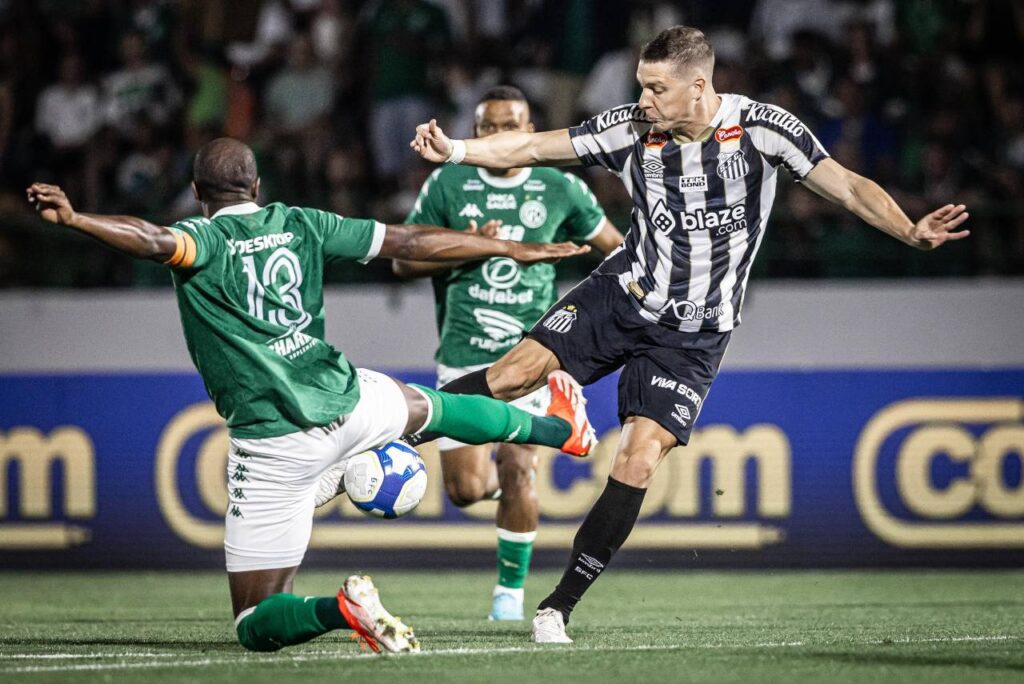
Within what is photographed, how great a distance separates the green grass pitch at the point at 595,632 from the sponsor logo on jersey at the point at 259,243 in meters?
1.54

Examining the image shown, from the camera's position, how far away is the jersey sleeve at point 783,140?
6.43 metres

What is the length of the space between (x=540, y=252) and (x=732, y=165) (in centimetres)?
94

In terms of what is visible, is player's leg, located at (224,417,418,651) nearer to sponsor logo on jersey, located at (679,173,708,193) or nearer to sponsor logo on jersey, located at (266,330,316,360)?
sponsor logo on jersey, located at (266,330,316,360)

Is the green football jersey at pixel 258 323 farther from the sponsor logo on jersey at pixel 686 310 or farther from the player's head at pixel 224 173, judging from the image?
the sponsor logo on jersey at pixel 686 310

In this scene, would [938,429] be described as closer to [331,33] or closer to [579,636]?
[579,636]

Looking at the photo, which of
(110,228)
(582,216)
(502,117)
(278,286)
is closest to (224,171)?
(278,286)

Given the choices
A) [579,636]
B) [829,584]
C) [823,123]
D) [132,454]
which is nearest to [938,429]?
[829,584]

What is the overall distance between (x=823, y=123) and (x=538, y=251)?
650 cm

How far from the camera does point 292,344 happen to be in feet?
18.5

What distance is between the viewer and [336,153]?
12.8 meters

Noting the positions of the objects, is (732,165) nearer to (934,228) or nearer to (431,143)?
(934,228)

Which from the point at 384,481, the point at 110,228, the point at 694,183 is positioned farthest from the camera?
the point at 694,183

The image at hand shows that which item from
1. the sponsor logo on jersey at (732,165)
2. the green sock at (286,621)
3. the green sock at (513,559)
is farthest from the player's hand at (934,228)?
the green sock at (513,559)

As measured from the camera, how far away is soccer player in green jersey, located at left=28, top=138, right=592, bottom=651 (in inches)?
218
